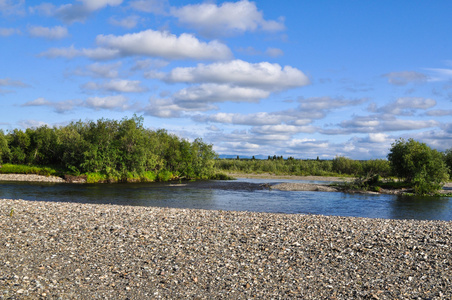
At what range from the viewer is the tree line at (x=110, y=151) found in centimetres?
6156

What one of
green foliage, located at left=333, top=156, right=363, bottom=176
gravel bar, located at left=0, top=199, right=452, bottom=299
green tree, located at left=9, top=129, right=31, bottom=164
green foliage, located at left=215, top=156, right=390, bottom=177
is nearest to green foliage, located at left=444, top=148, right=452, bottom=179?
green foliage, located at left=215, top=156, right=390, bottom=177

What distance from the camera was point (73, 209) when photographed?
2236 centimetres

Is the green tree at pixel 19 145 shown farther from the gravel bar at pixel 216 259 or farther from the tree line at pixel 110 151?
the gravel bar at pixel 216 259

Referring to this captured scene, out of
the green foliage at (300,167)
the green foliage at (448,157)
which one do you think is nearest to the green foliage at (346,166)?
the green foliage at (300,167)

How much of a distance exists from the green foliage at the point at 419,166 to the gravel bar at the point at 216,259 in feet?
112

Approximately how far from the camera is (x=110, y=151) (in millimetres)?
61812

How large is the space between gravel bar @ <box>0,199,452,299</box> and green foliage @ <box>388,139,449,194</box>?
112 ft

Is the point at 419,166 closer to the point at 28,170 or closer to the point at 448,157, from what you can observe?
the point at 448,157

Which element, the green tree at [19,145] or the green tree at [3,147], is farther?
the green tree at [19,145]

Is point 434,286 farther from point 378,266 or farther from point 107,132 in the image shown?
point 107,132

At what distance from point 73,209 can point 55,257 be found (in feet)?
33.4

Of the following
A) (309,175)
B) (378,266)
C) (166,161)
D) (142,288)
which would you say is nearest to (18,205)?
(142,288)

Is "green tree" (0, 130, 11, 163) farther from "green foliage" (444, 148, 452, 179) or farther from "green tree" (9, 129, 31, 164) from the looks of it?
"green foliage" (444, 148, 452, 179)

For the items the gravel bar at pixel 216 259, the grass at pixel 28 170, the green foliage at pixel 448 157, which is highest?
the green foliage at pixel 448 157
